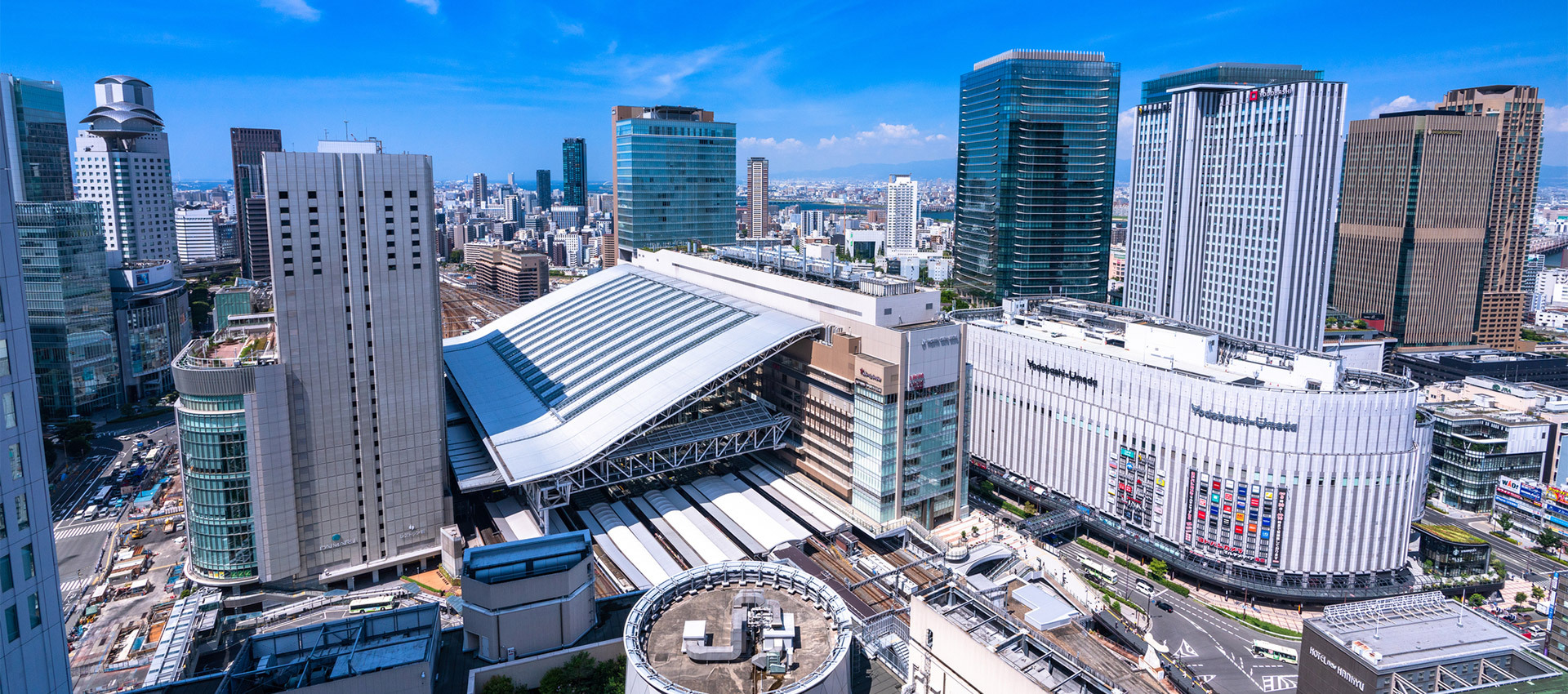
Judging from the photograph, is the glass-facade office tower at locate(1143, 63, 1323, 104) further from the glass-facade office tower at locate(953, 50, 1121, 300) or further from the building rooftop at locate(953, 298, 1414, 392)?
the building rooftop at locate(953, 298, 1414, 392)

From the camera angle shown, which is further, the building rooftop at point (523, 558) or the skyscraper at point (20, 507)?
the building rooftop at point (523, 558)

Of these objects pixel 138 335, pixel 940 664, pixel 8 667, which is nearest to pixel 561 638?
pixel 940 664

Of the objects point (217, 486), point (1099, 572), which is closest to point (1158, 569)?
point (1099, 572)

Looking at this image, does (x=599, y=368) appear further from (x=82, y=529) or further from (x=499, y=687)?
(x=82, y=529)

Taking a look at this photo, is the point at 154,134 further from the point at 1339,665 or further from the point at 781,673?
the point at 1339,665

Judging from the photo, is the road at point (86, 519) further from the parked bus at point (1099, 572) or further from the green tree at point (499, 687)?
the parked bus at point (1099, 572)

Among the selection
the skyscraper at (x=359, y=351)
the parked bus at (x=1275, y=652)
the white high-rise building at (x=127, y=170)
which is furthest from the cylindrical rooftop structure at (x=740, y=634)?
the white high-rise building at (x=127, y=170)
